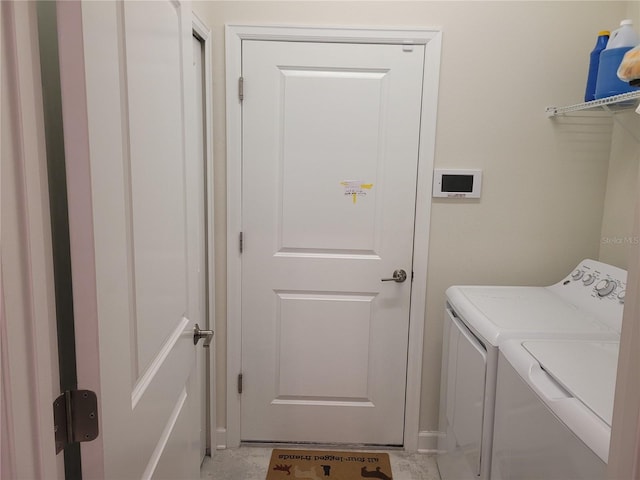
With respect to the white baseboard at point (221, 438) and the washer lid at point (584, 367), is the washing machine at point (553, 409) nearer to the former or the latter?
the washer lid at point (584, 367)

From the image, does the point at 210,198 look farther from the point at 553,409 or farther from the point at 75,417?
the point at 553,409

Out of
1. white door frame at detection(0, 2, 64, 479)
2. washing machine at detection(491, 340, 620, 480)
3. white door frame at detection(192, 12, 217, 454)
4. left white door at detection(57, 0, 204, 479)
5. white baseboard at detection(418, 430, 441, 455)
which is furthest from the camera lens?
white baseboard at detection(418, 430, 441, 455)

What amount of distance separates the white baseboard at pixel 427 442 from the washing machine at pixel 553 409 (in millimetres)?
876

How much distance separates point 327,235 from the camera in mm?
2172

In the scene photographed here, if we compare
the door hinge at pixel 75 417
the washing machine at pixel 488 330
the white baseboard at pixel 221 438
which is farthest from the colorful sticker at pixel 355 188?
the door hinge at pixel 75 417

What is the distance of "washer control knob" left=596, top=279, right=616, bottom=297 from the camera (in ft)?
5.66

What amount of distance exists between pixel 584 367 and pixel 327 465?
1412mm

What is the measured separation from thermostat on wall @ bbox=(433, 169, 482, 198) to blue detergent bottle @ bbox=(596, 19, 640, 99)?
591 mm

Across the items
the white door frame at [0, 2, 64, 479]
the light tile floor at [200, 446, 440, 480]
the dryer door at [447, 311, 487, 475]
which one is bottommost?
the light tile floor at [200, 446, 440, 480]

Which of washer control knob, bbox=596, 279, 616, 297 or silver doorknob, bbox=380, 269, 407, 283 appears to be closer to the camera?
washer control knob, bbox=596, 279, 616, 297

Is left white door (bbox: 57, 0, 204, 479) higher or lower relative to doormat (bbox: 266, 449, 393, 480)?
higher

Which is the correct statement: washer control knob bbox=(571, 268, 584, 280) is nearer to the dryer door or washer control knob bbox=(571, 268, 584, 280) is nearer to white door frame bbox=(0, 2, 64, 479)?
the dryer door

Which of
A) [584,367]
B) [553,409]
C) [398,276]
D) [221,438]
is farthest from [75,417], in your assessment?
[221,438]

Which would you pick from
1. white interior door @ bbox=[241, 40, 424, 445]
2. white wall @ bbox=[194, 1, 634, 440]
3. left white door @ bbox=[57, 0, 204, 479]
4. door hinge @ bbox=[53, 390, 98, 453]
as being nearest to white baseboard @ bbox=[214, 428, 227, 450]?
white interior door @ bbox=[241, 40, 424, 445]
